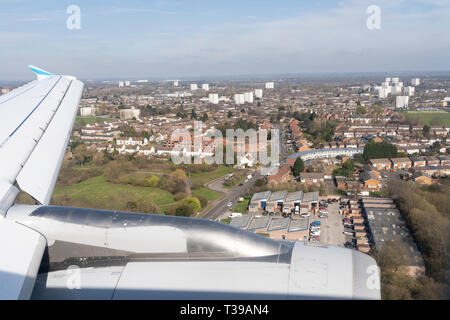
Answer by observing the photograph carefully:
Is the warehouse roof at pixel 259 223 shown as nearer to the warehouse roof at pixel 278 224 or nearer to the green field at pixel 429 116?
the warehouse roof at pixel 278 224

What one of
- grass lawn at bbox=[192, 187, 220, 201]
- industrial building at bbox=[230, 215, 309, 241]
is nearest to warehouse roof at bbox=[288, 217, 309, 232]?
industrial building at bbox=[230, 215, 309, 241]

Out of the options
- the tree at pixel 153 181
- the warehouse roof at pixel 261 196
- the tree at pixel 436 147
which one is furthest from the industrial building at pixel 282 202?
the tree at pixel 436 147

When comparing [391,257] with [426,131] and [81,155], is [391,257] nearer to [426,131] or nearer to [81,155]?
[81,155]

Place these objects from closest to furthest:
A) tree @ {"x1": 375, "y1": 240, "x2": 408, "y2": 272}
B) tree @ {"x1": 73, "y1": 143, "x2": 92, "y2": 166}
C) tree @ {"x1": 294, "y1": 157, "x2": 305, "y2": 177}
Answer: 1. tree @ {"x1": 375, "y1": 240, "x2": 408, "y2": 272}
2. tree @ {"x1": 294, "y1": 157, "x2": 305, "y2": 177}
3. tree @ {"x1": 73, "y1": 143, "x2": 92, "y2": 166}

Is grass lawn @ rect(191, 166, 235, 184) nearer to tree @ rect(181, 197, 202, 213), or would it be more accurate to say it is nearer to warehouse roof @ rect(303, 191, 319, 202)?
tree @ rect(181, 197, 202, 213)

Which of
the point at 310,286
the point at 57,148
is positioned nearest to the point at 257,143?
the point at 57,148

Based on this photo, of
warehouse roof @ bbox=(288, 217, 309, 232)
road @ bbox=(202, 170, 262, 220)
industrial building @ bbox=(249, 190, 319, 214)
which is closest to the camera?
warehouse roof @ bbox=(288, 217, 309, 232)

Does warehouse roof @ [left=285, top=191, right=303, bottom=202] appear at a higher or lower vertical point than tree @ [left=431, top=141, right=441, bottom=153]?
lower
